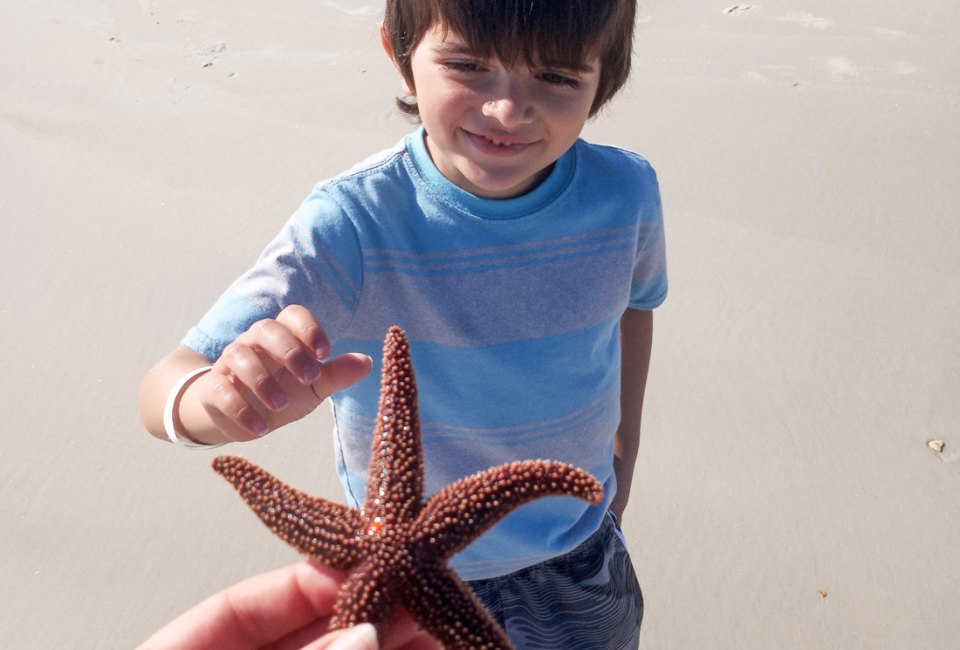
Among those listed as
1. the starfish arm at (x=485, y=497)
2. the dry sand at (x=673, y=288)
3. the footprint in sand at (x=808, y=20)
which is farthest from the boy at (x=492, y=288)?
the footprint in sand at (x=808, y=20)

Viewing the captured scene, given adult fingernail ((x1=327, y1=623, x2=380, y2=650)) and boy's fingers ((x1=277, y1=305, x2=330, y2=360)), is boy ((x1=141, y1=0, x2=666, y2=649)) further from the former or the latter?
adult fingernail ((x1=327, y1=623, x2=380, y2=650))

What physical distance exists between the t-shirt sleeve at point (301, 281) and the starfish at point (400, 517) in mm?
420

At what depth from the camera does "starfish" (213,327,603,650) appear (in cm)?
153

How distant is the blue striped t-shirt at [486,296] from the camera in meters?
2.14

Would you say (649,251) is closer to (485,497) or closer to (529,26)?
(529,26)

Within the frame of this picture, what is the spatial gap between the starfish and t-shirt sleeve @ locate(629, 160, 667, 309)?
1.15 m

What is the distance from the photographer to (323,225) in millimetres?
2074

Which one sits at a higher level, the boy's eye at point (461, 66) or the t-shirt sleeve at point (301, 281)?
the boy's eye at point (461, 66)

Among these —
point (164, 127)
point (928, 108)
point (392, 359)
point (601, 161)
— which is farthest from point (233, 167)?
point (928, 108)

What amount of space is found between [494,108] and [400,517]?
104 cm

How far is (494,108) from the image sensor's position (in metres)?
1.99

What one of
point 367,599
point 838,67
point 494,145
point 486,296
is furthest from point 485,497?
point 838,67

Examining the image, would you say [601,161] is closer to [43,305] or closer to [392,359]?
[392,359]

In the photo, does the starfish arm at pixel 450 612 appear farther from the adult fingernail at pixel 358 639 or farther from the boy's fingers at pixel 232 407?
the boy's fingers at pixel 232 407
